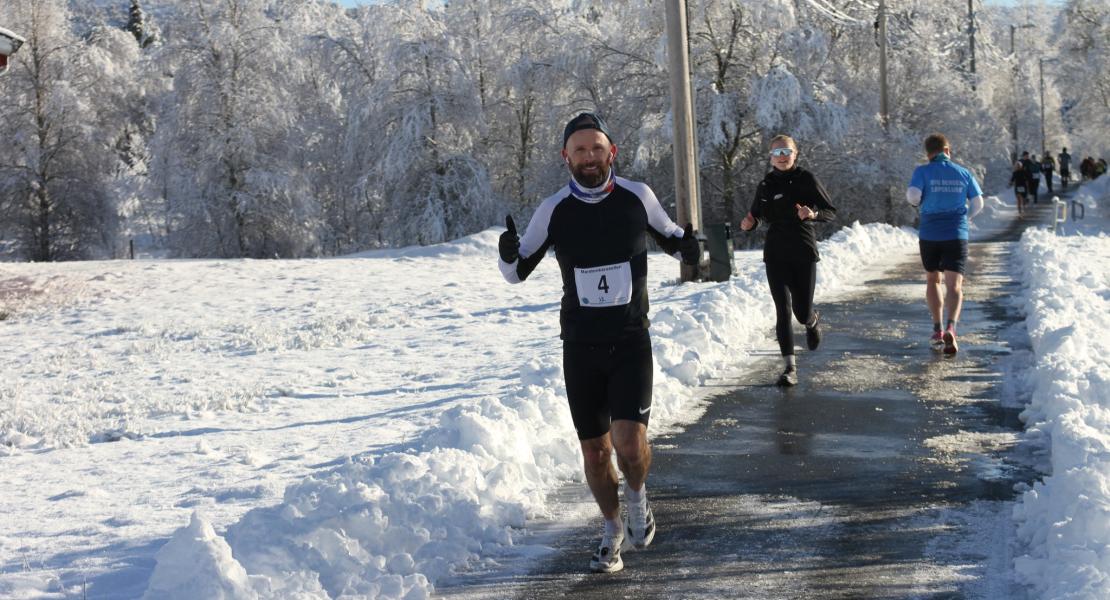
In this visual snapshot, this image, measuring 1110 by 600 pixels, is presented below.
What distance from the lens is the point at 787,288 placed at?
31.5 feet

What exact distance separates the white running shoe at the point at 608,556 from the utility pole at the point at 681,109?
438 inches

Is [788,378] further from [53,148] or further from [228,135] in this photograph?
[53,148]

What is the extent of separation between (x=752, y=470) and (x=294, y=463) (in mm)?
3031

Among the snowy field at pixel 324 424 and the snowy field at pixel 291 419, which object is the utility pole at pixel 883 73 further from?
the snowy field at pixel 324 424

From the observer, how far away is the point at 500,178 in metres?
42.8

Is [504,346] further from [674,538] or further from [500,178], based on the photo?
[500,178]

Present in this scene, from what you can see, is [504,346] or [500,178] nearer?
[504,346]

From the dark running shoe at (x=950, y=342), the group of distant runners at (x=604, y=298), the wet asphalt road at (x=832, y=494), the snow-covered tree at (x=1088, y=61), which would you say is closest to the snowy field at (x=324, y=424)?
the wet asphalt road at (x=832, y=494)

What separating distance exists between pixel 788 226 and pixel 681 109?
23.0 feet

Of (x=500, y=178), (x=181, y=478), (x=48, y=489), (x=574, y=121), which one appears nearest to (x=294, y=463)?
(x=181, y=478)

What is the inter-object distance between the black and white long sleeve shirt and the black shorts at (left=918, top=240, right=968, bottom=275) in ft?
19.9

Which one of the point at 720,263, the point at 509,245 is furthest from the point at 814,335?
the point at 720,263

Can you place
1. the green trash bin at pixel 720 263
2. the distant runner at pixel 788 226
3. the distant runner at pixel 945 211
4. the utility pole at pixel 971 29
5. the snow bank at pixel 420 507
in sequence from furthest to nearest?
the utility pole at pixel 971 29
the green trash bin at pixel 720 263
the distant runner at pixel 945 211
the distant runner at pixel 788 226
the snow bank at pixel 420 507

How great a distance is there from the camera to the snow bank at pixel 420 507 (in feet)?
15.9
